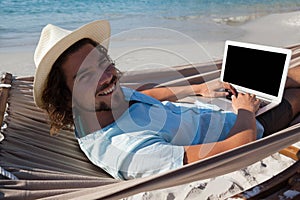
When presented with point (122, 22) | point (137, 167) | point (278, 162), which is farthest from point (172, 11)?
point (137, 167)

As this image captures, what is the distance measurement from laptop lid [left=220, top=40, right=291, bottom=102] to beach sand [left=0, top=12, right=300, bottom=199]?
36 cm

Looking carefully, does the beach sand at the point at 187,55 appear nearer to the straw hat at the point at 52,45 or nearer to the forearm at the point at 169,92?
the forearm at the point at 169,92

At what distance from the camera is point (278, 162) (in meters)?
2.11

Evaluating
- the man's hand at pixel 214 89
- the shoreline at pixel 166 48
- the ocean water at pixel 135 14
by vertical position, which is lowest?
the ocean water at pixel 135 14

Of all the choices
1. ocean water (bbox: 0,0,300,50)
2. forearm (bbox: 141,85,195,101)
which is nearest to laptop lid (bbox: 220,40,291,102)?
forearm (bbox: 141,85,195,101)

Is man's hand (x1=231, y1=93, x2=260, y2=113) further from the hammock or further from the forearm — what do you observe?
the forearm

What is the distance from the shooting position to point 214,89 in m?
2.07

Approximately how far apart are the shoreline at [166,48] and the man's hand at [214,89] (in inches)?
63.4

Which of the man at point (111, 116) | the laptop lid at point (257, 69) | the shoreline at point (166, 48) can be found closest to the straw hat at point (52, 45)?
the man at point (111, 116)

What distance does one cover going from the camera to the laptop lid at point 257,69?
6.36 feet

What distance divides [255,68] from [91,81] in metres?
0.86

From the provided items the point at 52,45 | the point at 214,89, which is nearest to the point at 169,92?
the point at 214,89

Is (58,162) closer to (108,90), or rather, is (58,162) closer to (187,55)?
(108,90)

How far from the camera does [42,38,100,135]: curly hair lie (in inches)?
59.1
